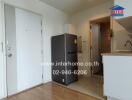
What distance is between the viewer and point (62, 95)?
2.54m

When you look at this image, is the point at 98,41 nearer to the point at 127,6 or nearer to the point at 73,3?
the point at 73,3

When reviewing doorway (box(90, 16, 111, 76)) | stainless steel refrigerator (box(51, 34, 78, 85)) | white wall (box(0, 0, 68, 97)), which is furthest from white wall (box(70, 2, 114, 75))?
stainless steel refrigerator (box(51, 34, 78, 85))

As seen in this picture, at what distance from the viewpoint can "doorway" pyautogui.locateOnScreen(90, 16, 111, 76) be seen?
4105 millimetres

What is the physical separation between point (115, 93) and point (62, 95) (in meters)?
1.17

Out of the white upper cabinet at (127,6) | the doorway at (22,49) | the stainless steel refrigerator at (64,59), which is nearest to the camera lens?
the white upper cabinet at (127,6)

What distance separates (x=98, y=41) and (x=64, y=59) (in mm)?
2397

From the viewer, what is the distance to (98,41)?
4875mm

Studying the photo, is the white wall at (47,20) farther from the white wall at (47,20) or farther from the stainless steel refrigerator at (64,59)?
the stainless steel refrigerator at (64,59)

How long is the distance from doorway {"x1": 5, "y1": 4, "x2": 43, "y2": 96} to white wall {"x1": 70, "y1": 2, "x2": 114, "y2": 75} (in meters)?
1.67

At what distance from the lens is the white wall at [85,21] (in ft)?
11.9

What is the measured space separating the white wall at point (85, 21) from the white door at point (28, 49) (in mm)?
1698

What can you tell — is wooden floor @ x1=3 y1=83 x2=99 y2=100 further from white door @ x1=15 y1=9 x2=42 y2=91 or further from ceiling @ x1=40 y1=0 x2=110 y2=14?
ceiling @ x1=40 y1=0 x2=110 y2=14

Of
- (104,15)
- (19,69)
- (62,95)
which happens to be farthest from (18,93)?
(104,15)

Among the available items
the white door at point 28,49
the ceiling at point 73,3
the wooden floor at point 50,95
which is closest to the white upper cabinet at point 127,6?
the ceiling at point 73,3
